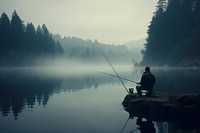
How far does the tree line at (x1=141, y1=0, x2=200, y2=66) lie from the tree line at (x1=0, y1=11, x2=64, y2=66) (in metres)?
50.3

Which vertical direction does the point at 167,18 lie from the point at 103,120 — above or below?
above

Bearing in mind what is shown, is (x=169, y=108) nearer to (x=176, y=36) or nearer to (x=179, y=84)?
(x=179, y=84)

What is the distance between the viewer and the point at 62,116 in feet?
58.4

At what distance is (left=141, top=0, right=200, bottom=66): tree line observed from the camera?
82.9 meters

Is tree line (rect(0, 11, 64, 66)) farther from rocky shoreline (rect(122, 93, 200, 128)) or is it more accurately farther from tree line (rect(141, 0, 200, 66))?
rocky shoreline (rect(122, 93, 200, 128))

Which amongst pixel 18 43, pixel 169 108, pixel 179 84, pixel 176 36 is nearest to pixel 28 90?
pixel 179 84

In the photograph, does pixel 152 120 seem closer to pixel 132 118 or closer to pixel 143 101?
pixel 132 118

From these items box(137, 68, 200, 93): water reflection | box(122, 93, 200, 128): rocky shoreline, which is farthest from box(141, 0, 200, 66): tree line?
box(122, 93, 200, 128): rocky shoreline

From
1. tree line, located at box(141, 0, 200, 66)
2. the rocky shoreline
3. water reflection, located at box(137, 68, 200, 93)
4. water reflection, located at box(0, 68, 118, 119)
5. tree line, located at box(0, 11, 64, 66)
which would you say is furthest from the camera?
tree line, located at box(0, 11, 64, 66)

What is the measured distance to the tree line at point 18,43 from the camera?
104750 millimetres

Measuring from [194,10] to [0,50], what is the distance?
2895 inches

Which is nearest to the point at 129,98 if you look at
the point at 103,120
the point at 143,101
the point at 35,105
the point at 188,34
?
the point at 143,101

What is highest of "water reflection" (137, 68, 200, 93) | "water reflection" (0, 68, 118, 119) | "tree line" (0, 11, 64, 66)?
"tree line" (0, 11, 64, 66)

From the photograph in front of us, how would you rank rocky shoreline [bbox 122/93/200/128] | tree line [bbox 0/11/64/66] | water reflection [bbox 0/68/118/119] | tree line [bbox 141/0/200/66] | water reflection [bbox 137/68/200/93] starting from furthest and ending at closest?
tree line [bbox 0/11/64/66] → tree line [bbox 141/0/200/66] → water reflection [bbox 137/68/200/93] → water reflection [bbox 0/68/118/119] → rocky shoreline [bbox 122/93/200/128]
